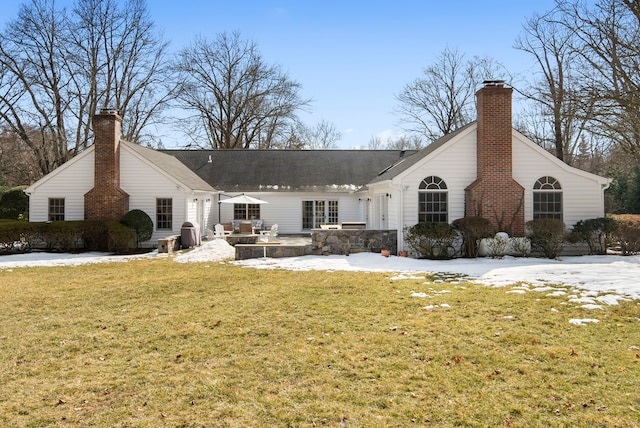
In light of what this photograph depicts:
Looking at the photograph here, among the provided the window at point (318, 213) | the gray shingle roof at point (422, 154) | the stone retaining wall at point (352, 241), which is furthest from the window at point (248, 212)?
the stone retaining wall at point (352, 241)

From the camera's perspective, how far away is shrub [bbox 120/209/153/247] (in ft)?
60.2

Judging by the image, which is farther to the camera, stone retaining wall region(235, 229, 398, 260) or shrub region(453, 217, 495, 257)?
stone retaining wall region(235, 229, 398, 260)

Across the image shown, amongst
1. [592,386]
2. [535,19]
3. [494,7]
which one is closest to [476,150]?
[494,7]

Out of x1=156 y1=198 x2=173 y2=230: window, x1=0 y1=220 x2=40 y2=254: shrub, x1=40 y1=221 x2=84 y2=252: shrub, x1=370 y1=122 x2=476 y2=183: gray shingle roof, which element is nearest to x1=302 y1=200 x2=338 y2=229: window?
x1=370 y1=122 x2=476 y2=183: gray shingle roof

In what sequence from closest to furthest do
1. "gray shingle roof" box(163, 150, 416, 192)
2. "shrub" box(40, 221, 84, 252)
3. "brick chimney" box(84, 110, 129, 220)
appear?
"shrub" box(40, 221, 84, 252), "brick chimney" box(84, 110, 129, 220), "gray shingle roof" box(163, 150, 416, 192)

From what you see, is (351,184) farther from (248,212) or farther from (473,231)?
(473,231)

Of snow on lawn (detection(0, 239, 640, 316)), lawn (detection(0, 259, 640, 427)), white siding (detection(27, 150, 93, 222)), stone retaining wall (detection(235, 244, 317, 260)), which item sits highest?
white siding (detection(27, 150, 93, 222))

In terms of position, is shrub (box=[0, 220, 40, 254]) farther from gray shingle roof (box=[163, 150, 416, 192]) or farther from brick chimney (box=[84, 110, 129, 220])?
gray shingle roof (box=[163, 150, 416, 192])

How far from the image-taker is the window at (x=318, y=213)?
24.8 meters

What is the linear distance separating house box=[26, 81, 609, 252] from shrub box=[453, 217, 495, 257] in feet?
1.94

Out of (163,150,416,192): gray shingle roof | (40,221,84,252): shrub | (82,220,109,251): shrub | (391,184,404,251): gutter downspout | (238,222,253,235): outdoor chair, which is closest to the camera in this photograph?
(391,184,404,251): gutter downspout

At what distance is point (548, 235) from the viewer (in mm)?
14141

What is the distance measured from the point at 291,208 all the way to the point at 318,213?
153cm

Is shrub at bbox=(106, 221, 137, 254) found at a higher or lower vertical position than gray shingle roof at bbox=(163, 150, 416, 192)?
lower
